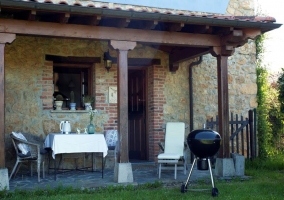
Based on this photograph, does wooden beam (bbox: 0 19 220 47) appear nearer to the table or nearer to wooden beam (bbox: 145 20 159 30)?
wooden beam (bbox: 145 20 159 30)

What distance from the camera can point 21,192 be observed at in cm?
596

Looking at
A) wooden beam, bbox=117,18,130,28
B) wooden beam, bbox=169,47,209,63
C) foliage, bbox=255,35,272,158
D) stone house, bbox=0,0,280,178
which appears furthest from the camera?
foliage, bbox=255,35,272,158

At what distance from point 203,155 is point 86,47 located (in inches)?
158

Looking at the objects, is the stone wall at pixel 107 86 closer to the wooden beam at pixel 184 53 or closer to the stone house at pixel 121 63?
the stone house at pixel 121 63

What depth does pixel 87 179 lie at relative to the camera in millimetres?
7234

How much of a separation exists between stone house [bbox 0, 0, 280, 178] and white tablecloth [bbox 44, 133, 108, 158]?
0.54 metres

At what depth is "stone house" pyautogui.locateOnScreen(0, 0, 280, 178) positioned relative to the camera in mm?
6512

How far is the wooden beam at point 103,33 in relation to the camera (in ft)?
20.9

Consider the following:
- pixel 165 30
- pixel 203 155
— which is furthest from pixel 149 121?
pixel 203 155

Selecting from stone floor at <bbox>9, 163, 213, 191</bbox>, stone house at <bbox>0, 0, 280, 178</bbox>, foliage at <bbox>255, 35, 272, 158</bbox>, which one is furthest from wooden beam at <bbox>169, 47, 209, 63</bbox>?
foliage at <bbox>255, 35, 272, 158</bbox>

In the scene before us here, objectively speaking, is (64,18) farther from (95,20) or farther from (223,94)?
(223,94)

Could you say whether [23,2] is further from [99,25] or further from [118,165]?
[118,165]

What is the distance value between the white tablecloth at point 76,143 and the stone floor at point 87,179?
509 mm

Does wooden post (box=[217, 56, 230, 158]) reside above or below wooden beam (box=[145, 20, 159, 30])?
below
